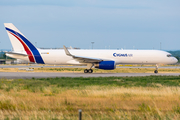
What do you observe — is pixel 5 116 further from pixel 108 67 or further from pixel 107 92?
pixel 108 67

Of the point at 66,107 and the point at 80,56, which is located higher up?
the point at 80,56

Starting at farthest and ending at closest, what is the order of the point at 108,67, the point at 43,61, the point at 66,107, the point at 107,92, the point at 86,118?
the point at 43,61
the point at 108,67
the point at 107,92
the point at 66,107
the point at 86,118

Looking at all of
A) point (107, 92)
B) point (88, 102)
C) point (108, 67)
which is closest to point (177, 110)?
point (88, 102)

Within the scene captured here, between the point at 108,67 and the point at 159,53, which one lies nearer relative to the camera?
the point at 108,67

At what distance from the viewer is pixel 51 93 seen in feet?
58.4

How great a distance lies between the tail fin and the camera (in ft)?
131

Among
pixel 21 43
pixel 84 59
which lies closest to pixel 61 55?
pixel 84 59

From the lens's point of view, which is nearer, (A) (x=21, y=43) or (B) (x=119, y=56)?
(A) (x=21, y=43)

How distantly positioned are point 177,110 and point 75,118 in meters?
5.15

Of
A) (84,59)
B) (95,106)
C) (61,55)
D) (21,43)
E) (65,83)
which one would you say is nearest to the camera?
(95,106)

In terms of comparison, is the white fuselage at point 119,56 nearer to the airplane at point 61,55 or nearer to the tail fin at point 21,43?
the airplane at point 61,55

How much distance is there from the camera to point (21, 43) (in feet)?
131

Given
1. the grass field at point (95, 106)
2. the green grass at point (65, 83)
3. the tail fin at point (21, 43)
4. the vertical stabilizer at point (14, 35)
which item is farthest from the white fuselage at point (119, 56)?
the grass field at point (95, 106)

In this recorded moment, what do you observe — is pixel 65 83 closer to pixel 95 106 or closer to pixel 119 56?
pixel 95 106
